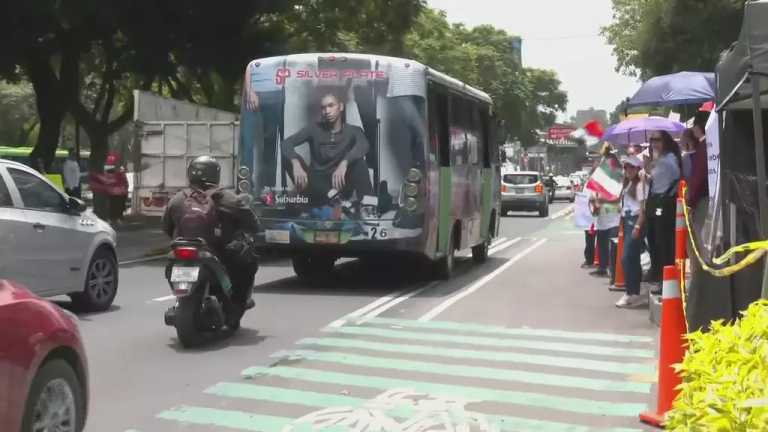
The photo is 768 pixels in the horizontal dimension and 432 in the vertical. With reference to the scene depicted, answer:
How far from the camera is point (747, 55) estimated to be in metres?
6.61

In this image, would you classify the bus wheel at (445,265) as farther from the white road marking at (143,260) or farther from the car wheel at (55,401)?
the car wheel at (55,401)

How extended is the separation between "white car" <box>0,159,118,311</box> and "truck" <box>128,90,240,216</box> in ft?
36.9

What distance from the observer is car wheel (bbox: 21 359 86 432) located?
4730 millimetres

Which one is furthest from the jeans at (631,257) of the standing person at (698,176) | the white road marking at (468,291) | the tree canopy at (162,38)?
the tree canopy at (162,38)

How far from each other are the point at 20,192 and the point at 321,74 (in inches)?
173

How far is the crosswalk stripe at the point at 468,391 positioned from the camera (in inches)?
272

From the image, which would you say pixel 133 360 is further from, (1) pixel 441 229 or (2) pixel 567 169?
(2) pixel 567 169

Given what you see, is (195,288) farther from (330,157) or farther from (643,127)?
(643,127)

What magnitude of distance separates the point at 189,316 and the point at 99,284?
2793mm

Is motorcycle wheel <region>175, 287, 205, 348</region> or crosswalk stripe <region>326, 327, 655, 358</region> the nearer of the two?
motorcycle wheel <region>175, 287, 205, 348</region>

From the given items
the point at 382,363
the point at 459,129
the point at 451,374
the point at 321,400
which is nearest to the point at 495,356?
the point at 451,374

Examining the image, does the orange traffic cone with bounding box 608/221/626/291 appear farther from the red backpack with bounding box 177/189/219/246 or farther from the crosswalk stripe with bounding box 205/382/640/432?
the crosswalk stripe with bounding box 205/382/640/432

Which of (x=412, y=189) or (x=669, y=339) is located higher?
(x=412, y=189)

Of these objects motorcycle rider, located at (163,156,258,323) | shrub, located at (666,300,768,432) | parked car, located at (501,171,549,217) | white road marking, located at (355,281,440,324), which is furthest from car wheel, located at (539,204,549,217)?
shrub, located at (666,300,768,432)
